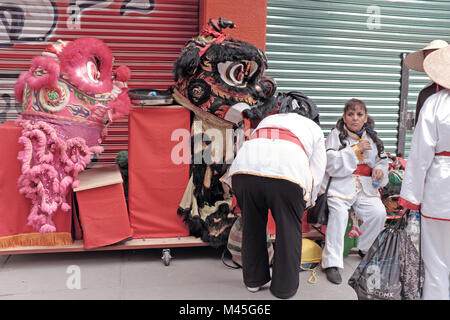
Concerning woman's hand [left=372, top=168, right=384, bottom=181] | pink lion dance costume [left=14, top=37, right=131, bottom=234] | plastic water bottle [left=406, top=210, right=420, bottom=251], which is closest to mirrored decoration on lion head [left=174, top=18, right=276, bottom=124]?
pink lion dance costume [left=14, top=37, right=131, bottom=234]

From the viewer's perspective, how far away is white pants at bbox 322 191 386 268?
352 centimetres

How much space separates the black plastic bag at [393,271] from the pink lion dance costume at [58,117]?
7.36ft

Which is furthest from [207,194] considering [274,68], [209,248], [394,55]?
[394,55]

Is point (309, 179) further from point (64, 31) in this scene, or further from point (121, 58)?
point (64, 31)

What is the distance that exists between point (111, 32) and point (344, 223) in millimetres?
3312

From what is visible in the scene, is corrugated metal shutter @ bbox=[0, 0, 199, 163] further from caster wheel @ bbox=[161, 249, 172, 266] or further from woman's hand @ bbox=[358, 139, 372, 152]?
woman's hand @ bbox=[358, 139, 372, 152]

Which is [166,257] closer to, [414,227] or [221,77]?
[221,77]

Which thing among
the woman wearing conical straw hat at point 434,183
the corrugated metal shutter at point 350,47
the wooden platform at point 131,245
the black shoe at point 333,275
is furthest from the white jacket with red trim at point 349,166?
the corrugated metal shutter at point 350,47

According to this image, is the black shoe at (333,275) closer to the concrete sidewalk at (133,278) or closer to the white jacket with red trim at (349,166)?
the concrete sidewalk at (133,278)

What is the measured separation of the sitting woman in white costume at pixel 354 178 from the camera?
3566mm

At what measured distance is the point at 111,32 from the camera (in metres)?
4.75

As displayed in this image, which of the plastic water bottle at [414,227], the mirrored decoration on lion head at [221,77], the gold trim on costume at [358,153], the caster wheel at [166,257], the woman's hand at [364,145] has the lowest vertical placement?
the caster wheel at [166,257]

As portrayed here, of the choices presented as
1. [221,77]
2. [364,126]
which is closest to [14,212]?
[221,77]

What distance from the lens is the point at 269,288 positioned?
126 inches
